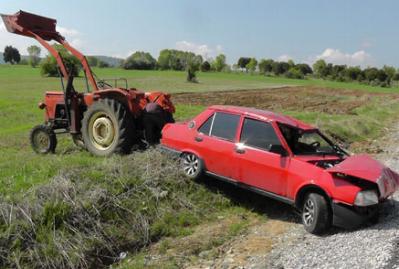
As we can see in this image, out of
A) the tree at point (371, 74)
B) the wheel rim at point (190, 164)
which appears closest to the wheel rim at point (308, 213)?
the wheel rim at point (190, 164)

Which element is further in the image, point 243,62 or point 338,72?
point 243,62

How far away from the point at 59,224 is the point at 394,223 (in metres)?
4.95

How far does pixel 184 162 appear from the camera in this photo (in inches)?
364

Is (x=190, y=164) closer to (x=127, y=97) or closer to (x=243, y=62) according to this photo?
(x=127, y=97)

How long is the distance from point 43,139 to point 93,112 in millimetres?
2215

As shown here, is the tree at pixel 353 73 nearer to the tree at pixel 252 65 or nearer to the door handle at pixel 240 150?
the tree at pixel 252 65

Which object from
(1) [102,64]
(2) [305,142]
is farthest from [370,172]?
(1) [102,64]

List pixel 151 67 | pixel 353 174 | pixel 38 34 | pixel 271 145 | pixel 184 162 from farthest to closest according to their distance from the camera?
pixel 151 67 → pixel 38 34 → pixel 184 162 → pixel 271 145 → pixel 353 174

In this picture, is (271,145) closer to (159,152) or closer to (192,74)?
(159,152)

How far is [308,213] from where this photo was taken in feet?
24.5

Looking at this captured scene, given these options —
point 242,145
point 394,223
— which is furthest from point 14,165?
point 394,223

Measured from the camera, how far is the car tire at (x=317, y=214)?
7176mm

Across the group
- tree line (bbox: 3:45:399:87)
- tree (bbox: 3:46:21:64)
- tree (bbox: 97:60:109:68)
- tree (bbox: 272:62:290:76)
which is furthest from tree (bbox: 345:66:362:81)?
tree (bbox: 3:46:21:64)

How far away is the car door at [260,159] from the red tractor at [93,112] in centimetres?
276
